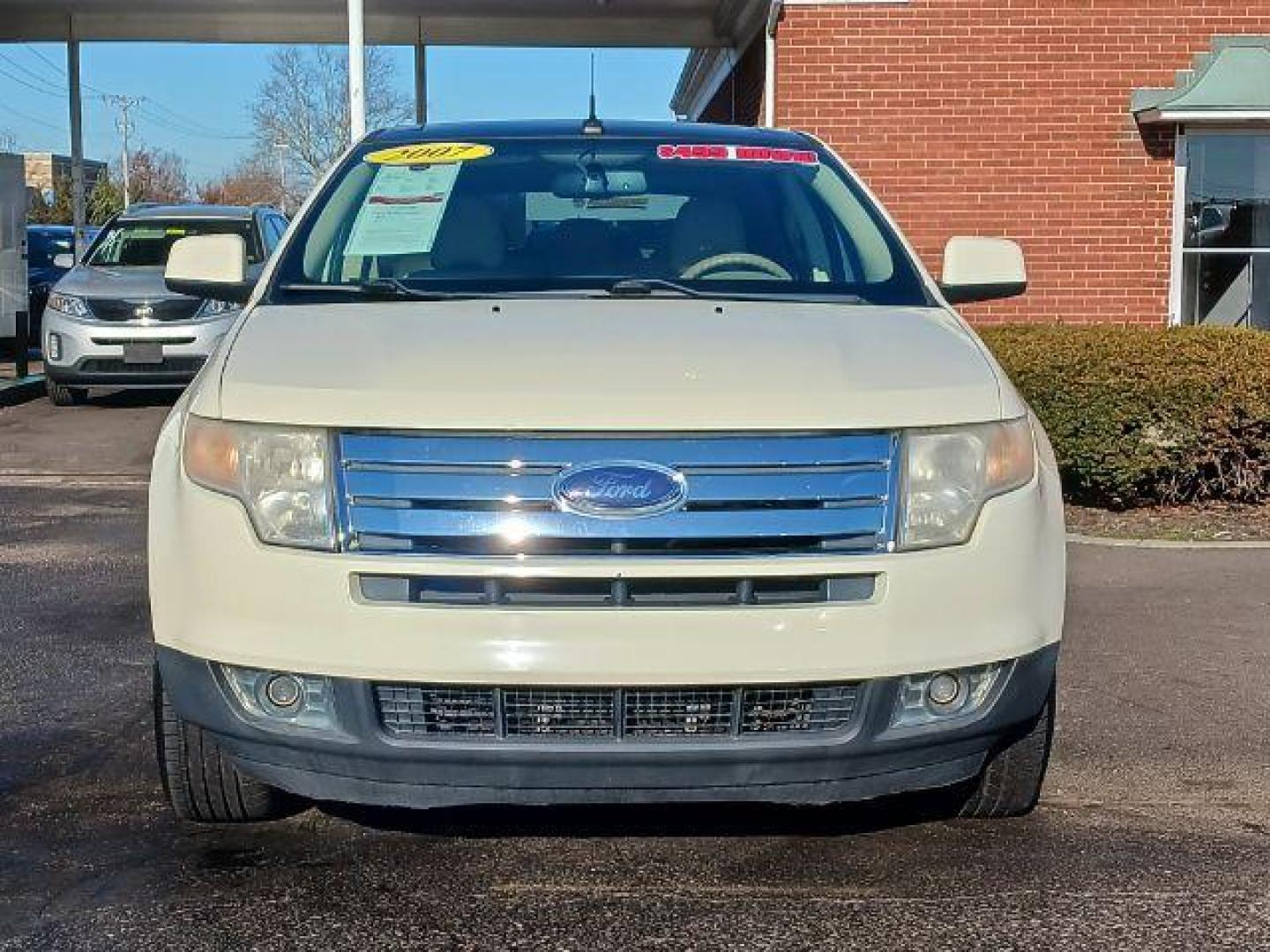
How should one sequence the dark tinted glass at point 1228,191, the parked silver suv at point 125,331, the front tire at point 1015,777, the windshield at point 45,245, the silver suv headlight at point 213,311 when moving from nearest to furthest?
the front tire at point 1015,777 → the dark tinted glass at point 1228,191 → the parked silver suv at point 125,331 → the silver suv headlight at point 213,311 → the windshield at point 45,245

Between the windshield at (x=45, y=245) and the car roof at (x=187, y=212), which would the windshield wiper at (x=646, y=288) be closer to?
the car roof at (x=187, y=212)

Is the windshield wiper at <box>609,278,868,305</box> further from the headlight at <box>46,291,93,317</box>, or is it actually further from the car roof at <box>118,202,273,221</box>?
the car roof at <box>118,202,273,221</box>

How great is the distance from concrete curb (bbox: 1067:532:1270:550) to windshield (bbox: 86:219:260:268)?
900cm

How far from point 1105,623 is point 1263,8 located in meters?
8.38

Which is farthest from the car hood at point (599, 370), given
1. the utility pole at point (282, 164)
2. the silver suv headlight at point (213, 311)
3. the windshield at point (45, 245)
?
the utility pole at point (282, 164)

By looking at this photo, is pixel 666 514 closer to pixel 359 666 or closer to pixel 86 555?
pixel 359 666

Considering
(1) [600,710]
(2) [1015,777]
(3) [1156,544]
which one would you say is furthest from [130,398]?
(1) [600,710]

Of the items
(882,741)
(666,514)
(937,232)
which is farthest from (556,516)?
(937,232)

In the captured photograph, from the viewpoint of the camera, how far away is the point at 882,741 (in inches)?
139

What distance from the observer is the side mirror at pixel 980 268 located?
16.7 feet

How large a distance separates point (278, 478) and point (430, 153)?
1.87m

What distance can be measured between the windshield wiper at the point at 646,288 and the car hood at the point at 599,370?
0.65 feet

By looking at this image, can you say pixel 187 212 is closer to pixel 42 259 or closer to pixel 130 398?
pixel 130 398

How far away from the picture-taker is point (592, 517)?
338 cm
